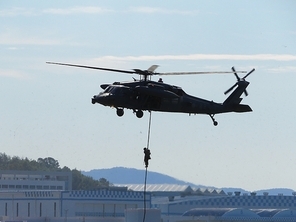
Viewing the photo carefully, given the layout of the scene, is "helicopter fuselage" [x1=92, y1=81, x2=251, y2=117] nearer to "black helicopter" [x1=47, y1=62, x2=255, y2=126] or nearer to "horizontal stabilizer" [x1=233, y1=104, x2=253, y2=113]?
"black helicopter" [x1=47, y1=62, x2=255, y2=126]

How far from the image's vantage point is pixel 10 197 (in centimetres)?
13825

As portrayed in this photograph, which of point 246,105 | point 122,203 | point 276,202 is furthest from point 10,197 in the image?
point 246,105

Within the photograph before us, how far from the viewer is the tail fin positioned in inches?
2606

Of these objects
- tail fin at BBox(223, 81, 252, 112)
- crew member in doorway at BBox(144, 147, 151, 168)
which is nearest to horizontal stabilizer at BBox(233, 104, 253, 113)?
tail fin at BBox(223, 81, 252, 112)

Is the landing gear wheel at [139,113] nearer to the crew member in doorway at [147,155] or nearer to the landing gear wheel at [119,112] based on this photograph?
the landing gear wheel at [119,112]

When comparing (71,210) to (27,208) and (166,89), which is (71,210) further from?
(166,89)

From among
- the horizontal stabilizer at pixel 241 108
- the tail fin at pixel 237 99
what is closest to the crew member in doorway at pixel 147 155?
the horizontal stabilizer at pixel 241 108

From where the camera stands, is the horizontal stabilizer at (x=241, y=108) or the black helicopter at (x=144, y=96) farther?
the horizontal stabilizer at (x=241, y=108)

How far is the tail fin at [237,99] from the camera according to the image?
66188mm

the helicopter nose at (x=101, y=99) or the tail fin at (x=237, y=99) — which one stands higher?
the tail fin at (x=237, y=99)

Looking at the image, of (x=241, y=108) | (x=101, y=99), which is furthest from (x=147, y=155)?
(x=241, y=108)

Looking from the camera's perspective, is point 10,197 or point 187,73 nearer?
point 187,73

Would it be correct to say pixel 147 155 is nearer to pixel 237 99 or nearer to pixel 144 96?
pixel 144 96

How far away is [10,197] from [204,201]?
29586 mm
